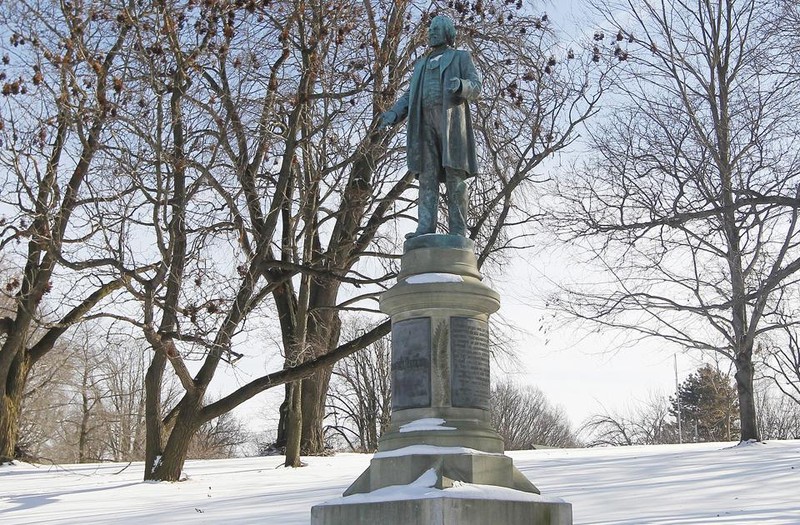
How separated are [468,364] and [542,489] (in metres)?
3.89

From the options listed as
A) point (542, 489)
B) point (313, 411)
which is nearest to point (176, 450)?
point (313, 411)

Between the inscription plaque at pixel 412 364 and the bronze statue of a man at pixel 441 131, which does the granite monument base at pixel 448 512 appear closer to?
the inscription plaque at pixel 412 364

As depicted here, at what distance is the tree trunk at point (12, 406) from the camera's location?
1803 centimetres

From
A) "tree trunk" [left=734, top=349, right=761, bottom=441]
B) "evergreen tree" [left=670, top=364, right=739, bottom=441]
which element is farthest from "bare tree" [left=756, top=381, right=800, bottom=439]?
"tree trunk" [left=734, top=349, right=761, bottom=441]

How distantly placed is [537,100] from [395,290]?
28.6 feet

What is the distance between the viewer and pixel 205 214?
50.0 ft

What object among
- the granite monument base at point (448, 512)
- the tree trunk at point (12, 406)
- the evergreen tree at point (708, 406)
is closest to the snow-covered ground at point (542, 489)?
the tree trunk at point (12, 406)

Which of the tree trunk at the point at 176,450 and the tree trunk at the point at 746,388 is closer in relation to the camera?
the tree trunk at the point at 176,450

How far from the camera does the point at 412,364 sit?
342 inches

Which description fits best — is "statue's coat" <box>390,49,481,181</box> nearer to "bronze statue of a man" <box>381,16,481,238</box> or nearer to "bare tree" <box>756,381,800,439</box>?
"bronze statue of a man" <box>381,16,481,238</box>

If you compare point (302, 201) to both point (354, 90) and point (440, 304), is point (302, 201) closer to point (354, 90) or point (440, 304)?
point (354, 90)

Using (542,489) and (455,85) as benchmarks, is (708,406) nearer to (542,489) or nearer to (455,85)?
(542,489)

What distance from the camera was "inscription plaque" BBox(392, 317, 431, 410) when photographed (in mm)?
8602

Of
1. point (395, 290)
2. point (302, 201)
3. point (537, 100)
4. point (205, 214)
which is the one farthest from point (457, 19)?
point (395, 290)
